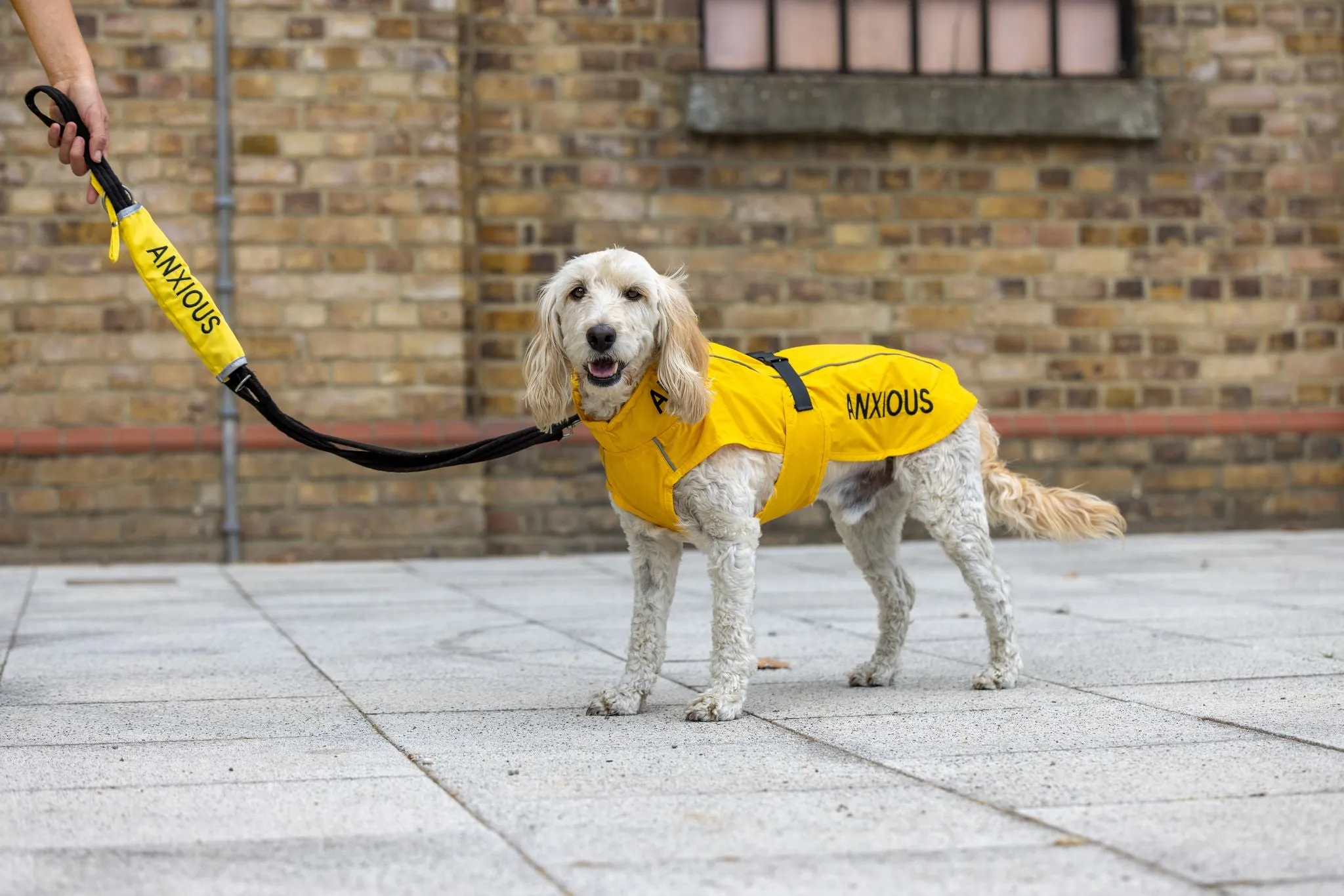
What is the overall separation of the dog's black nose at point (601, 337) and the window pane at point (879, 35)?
7.57 meters

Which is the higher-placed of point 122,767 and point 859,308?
point 859,308

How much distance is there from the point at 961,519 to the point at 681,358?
4.39 ft

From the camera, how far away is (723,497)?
5316 mm

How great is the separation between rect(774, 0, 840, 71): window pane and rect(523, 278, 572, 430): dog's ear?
7105 mm

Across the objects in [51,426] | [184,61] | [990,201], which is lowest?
[51,426]

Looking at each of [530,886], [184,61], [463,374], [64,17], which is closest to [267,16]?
[184,61]

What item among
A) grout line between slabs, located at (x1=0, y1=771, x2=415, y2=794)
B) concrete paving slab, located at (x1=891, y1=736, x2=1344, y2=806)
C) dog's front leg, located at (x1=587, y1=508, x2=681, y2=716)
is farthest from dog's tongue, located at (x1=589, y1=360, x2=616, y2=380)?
concrete paving slab, located at (x1=891, y1=736, x2=1344, y2=806)

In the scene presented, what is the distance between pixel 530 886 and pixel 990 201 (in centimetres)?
965

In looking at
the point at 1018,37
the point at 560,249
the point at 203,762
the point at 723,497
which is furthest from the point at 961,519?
the point at 1018,37

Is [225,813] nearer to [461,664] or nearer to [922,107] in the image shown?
[461,664]

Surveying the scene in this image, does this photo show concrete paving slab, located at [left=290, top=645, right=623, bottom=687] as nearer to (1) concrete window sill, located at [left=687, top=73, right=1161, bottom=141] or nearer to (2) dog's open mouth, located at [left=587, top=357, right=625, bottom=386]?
(2) dog's open mouth, located at [left=587, top=357, right=625, bottom=386]

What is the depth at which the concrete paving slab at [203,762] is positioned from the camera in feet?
14.4

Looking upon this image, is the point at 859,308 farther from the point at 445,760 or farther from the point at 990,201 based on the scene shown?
the point at 445,760

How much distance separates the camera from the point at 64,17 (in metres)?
5.34
